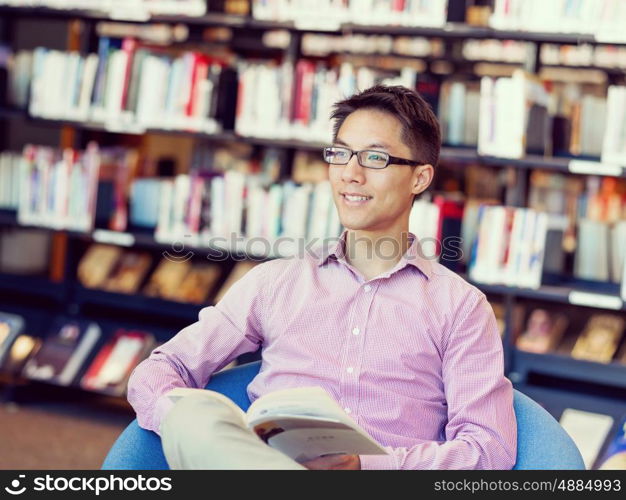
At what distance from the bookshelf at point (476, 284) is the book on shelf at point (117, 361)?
0.11 m

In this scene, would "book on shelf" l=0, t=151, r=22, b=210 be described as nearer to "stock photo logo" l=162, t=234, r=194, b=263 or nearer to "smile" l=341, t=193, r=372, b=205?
"stock photo logo" l=162, t=234, r=194, b=263

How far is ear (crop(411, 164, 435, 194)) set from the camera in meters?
2.18

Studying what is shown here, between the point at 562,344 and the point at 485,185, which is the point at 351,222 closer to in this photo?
the point at 562,344

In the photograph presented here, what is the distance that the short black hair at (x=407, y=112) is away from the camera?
2.13 meters

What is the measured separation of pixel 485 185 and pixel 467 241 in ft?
6.33

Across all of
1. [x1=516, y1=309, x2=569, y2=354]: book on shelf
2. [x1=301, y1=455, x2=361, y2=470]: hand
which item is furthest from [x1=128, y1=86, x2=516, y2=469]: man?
[x1=516, y1=309, x2=569, y2=354]: book on shelf

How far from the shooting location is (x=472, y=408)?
1891 millimetres

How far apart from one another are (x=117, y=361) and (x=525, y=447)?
8.87 feet

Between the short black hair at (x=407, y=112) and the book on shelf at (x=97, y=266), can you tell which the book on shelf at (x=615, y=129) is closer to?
the short black hair at (x=407, y=112)

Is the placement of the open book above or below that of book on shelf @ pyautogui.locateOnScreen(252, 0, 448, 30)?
below

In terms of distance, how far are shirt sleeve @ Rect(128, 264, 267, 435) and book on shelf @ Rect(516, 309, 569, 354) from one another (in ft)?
6.56

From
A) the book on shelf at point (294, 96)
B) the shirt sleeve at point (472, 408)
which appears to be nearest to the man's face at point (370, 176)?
the shirt sleeve at point (472, 408)
